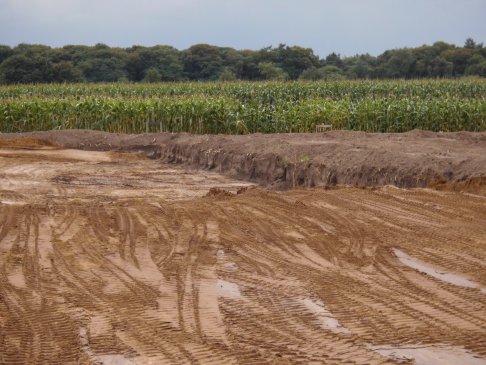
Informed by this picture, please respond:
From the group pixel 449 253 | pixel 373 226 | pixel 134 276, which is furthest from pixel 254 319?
pixel 373 226

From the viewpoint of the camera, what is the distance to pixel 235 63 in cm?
7812

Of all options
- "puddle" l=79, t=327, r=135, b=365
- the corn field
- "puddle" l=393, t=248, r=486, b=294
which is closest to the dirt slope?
the corn field

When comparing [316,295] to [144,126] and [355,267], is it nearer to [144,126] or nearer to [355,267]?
[355,267]

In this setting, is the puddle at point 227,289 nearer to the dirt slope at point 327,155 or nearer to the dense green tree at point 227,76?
the dirt slope at point 327,155

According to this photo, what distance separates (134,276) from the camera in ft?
28.2

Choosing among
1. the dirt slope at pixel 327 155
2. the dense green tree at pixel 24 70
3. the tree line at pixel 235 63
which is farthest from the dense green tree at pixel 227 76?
the dirt slope at pixel 327 155

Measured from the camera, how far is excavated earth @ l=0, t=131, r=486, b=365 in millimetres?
6246

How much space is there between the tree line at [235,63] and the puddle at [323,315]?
61701 millimetres

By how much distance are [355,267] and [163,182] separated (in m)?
10.5

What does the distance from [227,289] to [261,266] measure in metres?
1.15

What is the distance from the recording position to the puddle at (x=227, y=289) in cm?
783

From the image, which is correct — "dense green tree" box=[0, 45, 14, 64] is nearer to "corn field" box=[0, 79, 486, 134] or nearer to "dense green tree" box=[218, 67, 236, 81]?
"dense green tree" box=[218, 67, 236, 81]

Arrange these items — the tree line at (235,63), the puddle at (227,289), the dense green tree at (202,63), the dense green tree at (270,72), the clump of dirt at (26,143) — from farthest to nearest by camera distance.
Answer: the dense green tree at (202,63) → the tree line at (235,63) → the dense green tree at (270,72) → the clump of dirt at (26,143) → the puddle at (227,289)

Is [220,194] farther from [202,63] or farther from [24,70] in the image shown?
[202,63]
